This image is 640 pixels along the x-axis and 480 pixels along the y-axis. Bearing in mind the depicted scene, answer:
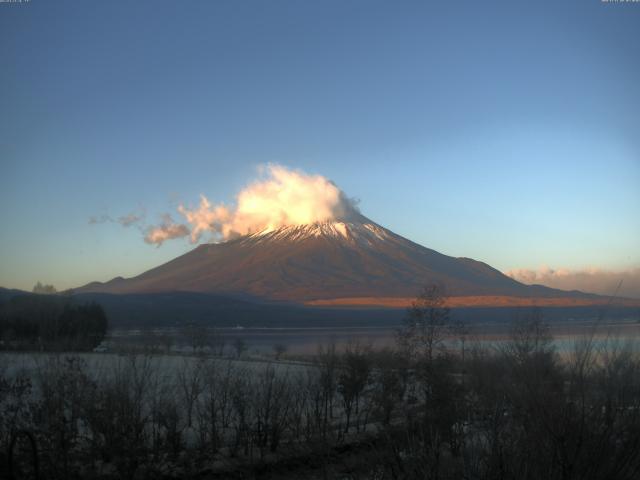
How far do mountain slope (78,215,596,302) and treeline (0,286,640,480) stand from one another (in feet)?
421

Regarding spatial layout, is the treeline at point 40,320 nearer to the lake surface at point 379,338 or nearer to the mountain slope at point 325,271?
the lake surface at point 379,338

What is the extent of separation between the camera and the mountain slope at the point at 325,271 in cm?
15288

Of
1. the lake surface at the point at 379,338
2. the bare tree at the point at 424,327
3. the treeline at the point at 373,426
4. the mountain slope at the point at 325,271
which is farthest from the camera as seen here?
the mountain slope at the point at 325,271

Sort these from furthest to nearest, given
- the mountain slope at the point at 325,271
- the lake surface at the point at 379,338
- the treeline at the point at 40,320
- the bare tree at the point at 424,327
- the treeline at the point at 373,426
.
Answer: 1. the mountain slope at the point at 325,271
2. the treeline at the point at 40,320
3. the bare tree at the point at 424,327
4. the lake surface at the point at 379,338
5. the treeline at the point at 373,426

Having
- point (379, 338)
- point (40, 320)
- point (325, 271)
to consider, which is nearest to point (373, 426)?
point (40, 320)

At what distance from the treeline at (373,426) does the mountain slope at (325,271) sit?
12841 centimetres

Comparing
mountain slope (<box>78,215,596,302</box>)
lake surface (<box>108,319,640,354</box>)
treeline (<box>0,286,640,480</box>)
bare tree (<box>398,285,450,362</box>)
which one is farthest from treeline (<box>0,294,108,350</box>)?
mountain slope (<box>78,215,596,302</box>)

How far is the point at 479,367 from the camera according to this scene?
1653cm

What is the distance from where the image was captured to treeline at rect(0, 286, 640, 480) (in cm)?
539

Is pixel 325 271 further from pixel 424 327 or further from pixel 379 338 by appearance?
pixel 424 327

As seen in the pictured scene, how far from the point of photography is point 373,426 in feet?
61.0

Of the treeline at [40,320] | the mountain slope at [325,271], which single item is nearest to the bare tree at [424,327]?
the treeline at [40,320]

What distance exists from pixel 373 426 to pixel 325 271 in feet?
493

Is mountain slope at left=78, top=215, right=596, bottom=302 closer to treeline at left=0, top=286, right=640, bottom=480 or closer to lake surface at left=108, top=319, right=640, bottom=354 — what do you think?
lake surface at left=108, top=319, right=640, bottom=354
